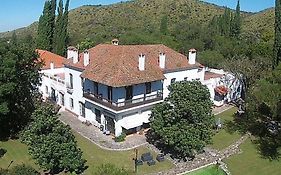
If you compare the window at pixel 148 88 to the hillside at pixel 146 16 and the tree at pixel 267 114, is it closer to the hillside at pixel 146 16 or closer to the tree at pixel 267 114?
the tree at pixel 267 114

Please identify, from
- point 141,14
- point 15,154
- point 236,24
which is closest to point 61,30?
point 15,154

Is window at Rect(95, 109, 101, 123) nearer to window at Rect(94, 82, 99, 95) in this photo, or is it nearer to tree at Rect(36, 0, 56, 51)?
window at Rect(94, 82, 99, 95)

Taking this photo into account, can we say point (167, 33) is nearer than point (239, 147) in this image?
No

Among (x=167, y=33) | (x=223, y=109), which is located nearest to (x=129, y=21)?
(x=167, y=33)

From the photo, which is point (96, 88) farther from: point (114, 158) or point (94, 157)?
point (114, 158)

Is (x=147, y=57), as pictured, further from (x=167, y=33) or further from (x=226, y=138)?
(x=167, y=33)

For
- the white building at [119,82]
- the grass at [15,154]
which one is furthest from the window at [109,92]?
the grass at [15,154]
